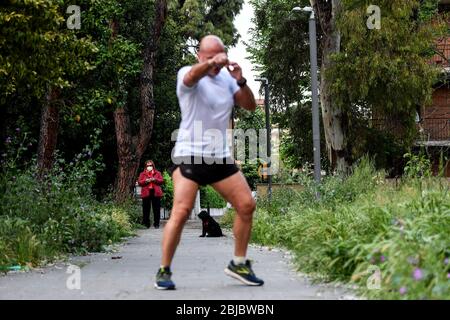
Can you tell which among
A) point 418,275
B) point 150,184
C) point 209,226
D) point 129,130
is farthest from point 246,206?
point 129,130

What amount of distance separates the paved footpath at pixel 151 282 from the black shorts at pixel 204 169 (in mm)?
856

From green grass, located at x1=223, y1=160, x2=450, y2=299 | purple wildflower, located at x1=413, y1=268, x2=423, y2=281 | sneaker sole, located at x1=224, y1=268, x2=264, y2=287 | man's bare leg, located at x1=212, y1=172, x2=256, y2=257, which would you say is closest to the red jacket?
green grass, located at x1=223, y1=160, x2=450, y2=299

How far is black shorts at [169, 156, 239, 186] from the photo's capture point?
6.42 metres

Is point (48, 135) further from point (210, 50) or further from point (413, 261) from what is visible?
point (413, 261)

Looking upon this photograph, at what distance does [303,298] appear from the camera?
6.01m

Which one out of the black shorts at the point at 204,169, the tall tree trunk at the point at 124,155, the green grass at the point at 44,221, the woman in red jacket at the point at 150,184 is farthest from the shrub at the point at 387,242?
the tall tree trunk at the point at 124,155

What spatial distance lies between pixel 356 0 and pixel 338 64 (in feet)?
6.33

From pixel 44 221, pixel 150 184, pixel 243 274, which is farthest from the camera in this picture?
pixel 150 184

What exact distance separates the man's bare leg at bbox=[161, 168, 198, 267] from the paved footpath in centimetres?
32

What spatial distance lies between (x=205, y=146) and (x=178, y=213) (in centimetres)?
54

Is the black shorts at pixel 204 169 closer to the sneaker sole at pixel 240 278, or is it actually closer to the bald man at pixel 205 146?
the bald man at pixel 205 146

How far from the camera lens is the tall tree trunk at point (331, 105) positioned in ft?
86.4

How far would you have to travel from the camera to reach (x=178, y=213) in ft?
21.0

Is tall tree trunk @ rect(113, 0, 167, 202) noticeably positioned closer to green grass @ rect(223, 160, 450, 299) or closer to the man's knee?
green grass @ rect(223, 160, 450, 299)
